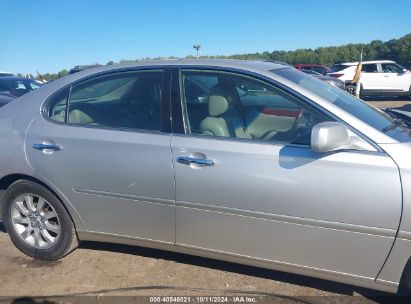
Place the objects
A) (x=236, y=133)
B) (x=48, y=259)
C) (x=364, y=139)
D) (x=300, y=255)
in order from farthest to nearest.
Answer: (x=48, y=259) < (x=236, y=133) < (x=300, y=255) < (x=364, y=139)

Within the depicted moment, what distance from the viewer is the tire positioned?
332 centimetres

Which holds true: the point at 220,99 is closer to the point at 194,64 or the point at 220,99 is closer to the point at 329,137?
the point at 194,64

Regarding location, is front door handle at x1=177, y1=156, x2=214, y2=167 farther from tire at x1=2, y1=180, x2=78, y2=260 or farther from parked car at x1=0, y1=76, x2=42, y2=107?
parked car at x1=0, y1=76, x2=42, y2=107

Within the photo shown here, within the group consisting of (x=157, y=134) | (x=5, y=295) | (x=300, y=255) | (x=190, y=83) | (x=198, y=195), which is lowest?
(x=5, y=295)

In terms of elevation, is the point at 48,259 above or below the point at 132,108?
below

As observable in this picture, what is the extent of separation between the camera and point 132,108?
3.12 meters

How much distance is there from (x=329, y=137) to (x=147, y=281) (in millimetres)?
1757

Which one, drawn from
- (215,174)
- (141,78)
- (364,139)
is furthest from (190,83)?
(364,139)

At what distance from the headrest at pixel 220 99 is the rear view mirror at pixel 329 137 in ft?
2.69

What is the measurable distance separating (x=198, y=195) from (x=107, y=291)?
1019 mm

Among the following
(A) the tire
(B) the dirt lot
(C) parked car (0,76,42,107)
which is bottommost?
(B) the dirt lot

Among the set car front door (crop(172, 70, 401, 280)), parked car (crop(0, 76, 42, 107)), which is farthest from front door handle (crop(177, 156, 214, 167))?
parked car (crop(0, 76, 42, 107))

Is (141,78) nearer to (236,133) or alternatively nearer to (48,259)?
(236,133)

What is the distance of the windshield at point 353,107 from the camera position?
104 inches
